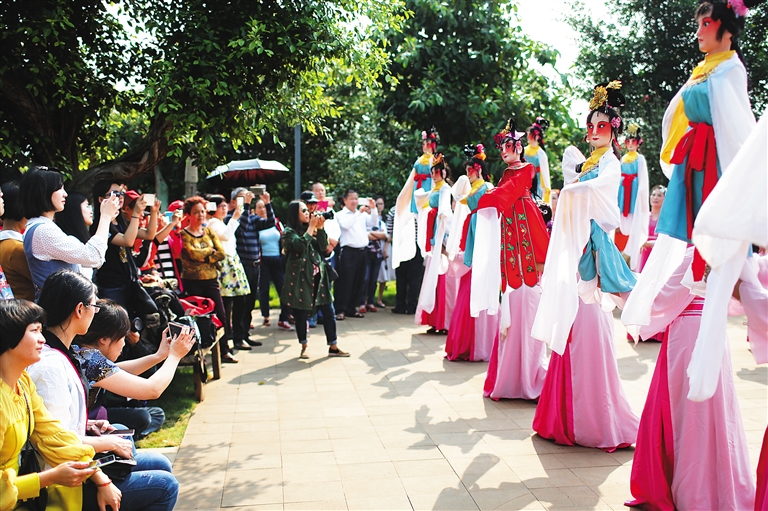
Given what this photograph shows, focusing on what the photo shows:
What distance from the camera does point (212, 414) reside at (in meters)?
5.57

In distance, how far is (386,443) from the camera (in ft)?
15.8

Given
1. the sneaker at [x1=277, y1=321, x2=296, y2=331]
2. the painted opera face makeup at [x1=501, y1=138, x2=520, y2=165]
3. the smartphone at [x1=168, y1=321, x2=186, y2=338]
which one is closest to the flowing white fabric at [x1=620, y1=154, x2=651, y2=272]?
the painted opera face makeup at [x1=501, y1=138, x2=520, y2=165]

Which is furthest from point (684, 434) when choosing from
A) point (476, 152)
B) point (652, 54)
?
point (652, 54)

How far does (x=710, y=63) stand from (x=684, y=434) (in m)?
1.84

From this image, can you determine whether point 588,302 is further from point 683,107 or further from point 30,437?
point 30,437

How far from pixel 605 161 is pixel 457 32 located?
863 centimetres

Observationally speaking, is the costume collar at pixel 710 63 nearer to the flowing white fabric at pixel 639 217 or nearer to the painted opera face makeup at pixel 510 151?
the painted opera face makeup at pixel 510 151

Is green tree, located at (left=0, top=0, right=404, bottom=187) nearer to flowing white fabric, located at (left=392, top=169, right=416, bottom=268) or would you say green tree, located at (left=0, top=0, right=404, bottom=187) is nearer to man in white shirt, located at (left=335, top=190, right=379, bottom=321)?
flowing white fabric, located at (left=392, top=169, right=416, bottom=268)

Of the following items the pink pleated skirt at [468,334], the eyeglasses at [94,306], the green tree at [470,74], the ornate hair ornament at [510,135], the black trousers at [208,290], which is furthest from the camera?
the green tree at [470,74]

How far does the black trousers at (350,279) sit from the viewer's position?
1040cm

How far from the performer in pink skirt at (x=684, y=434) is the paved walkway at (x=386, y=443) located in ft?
0.97

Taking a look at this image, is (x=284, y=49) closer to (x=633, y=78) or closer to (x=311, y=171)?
(x=633, y=78)

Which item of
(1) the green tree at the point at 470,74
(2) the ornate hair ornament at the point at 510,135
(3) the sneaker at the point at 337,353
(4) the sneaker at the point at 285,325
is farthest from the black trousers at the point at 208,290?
(1) the green tree at the point at 470,74

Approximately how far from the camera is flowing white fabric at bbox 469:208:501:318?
237 inches
